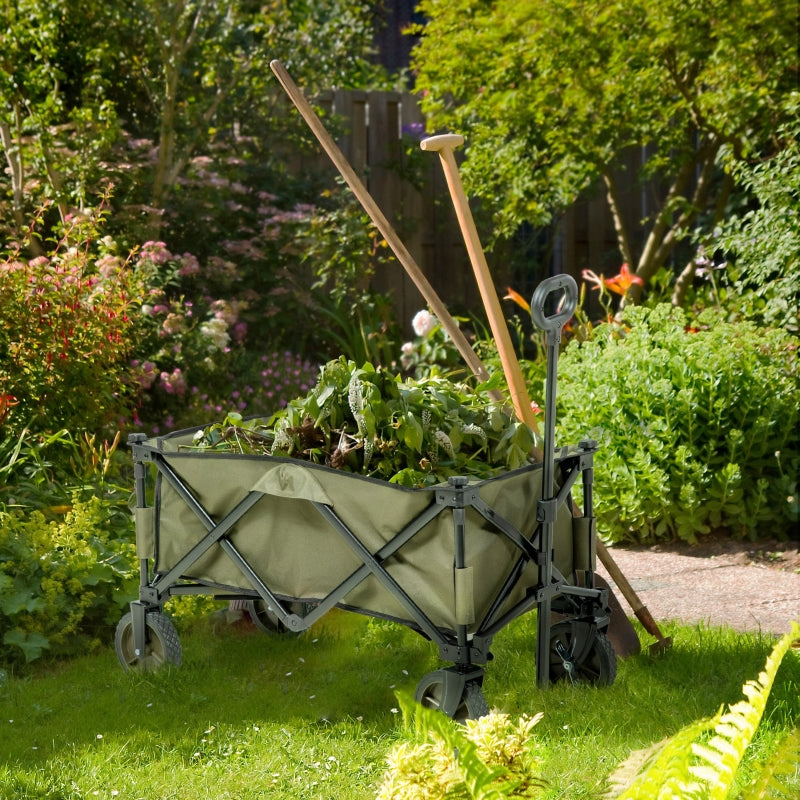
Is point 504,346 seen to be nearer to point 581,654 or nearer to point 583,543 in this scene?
point 583,543

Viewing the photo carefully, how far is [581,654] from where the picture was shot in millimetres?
2768

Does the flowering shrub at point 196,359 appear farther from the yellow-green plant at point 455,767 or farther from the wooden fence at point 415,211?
the yellow-green plant at point 455,767

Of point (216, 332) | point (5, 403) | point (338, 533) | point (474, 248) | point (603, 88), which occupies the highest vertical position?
point (603, 88)

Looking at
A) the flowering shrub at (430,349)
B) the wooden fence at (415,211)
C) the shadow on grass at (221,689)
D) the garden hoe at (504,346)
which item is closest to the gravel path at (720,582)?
the garden hoe at (504,346)

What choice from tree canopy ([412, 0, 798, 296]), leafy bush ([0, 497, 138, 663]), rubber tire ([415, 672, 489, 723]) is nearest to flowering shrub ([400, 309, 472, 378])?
tree canopy ([412, 0, 798, 296])

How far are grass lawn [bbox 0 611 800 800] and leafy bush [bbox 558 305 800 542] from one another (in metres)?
1.09

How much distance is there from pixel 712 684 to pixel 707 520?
1.72m

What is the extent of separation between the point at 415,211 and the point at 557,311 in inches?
221

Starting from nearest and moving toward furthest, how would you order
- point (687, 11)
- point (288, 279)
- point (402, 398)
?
point (402, 398) → point (687, 11) → point (288, 279)

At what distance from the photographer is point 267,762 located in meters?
2.44

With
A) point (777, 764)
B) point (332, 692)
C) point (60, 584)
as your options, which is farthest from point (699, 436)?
point (777, 764)

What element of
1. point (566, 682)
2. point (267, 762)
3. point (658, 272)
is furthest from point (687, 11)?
point (267, 762)

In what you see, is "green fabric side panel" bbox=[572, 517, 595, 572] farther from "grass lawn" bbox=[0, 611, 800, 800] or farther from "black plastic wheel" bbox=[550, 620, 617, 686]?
"grass lawn" bbox=[0, 611, 800, 800]

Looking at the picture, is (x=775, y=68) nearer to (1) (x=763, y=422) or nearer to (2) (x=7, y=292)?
(1) (x=763, y=422)
